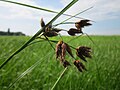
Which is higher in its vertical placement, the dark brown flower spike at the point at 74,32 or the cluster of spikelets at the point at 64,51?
the dark brown flower spike at the point at 74,32

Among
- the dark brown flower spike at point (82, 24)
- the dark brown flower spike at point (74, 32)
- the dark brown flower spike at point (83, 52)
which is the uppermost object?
the dark brown flower spike at point (82, 24)

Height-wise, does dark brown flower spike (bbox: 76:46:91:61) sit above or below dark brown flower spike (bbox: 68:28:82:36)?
below

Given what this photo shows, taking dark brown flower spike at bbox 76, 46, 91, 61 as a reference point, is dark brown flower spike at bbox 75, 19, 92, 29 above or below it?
above

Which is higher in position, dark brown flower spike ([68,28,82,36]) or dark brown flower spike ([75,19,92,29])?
dark brown flower spike ([75,19,92,29])

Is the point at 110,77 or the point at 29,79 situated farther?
the point at 110,77

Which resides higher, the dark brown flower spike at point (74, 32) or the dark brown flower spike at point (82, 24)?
the dark brown flower spike at point (82, 24)

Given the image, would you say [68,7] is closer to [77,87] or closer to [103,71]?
[77,87]

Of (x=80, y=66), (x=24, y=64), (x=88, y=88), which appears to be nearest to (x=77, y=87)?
(x=88, y=88)

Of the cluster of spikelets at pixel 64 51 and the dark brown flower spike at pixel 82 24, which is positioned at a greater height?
the dark brown flower spike at pixel 82 24

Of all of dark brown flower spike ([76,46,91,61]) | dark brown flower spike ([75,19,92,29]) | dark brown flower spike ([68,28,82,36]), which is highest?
dark brown flower spike ([75,19,92,29])

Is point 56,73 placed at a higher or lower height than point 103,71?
higher

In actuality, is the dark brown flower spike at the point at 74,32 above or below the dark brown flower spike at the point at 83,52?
above
